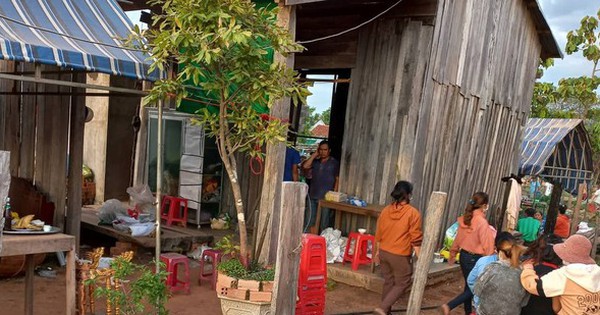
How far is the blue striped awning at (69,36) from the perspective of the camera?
14.3 ft

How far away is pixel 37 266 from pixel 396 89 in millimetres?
5577

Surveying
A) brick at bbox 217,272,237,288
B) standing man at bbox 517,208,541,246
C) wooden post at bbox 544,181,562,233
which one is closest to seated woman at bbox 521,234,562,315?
brick at bbox 217,272,237,288

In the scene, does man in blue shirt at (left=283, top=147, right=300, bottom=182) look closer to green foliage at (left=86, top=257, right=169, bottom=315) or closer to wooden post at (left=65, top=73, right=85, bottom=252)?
wooden post at (left=65, top=73, right=85, bottom=252)

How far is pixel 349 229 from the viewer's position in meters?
8.30

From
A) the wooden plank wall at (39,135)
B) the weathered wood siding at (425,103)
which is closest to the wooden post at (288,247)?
the weathered wood siding at (425,103)

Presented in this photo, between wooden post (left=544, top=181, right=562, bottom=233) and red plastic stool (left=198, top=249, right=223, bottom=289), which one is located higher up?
wooden post (left=544, top=181, right=562, bottom=233)

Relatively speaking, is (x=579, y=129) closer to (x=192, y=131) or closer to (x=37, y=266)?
(x=192, y=131)

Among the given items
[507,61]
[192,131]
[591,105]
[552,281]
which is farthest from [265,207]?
[591,105]

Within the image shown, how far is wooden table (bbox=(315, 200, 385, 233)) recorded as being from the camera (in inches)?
297

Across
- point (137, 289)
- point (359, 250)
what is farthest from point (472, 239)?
point (137, 289)

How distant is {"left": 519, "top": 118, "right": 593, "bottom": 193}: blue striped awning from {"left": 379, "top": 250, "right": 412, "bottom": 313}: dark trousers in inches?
426

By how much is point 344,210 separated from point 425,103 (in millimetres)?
2034

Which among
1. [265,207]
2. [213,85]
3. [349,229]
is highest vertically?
[213,85]

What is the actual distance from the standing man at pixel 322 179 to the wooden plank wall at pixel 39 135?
12.9ft
